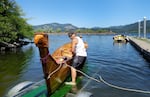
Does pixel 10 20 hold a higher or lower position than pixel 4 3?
lower

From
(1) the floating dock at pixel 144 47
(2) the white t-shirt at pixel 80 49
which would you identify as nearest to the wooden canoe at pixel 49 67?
(2) the white t-shirt at pixel 80 49

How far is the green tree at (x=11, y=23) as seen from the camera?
35531 mm

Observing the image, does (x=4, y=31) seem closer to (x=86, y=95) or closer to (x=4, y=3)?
(x=4, y=3)

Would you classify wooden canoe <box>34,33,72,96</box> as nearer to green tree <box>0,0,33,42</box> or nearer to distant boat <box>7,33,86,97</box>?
distant boat <box>7,33,86,97</box>

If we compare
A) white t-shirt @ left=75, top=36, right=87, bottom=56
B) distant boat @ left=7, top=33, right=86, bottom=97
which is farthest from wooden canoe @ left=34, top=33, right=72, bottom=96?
white t-shirt @ left=75, top=36, right=87, bottom=56

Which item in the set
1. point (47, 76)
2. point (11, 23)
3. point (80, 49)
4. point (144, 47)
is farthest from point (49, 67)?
point (11, 23)

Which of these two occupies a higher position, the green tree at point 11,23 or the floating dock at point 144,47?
the green tree at point 11,23

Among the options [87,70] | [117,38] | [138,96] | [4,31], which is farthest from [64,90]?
[117,38]

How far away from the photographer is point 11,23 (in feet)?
127

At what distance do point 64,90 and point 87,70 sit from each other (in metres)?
5.98

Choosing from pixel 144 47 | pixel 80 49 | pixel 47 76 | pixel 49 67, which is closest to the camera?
pixel 47 76

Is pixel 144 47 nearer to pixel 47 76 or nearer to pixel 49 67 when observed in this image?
pixel 49 67

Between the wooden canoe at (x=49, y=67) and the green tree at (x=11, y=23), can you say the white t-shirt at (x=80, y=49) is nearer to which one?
the wooden canoe at (x=49, y=67)

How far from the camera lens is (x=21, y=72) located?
56.2 feet
